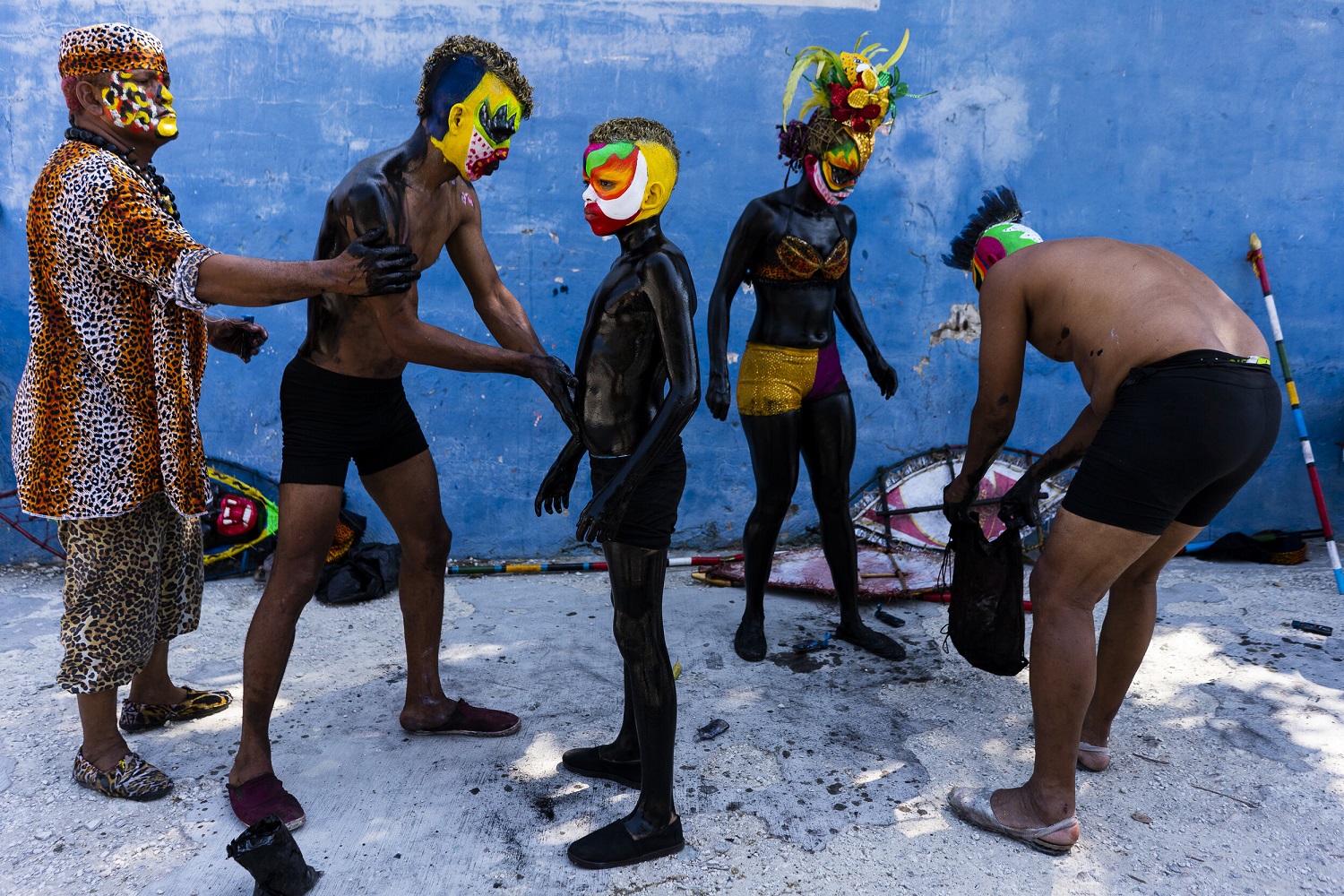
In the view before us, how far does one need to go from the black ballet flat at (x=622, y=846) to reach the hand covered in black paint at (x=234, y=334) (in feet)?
6.23

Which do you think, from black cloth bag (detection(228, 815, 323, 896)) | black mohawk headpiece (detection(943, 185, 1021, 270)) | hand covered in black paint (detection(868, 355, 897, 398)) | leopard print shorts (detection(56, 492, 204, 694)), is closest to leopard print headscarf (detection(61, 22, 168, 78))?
leopard print shorts (detection(56, 492, 204, 694))

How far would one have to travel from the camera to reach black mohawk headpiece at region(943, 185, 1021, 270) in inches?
124

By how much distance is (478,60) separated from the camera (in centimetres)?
249

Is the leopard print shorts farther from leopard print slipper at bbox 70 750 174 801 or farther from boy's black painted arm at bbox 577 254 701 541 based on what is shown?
boy's black painted arm at bbox 577 254 701 541

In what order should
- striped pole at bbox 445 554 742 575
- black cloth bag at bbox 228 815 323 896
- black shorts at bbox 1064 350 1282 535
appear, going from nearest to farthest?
black cloth bag at bbox 228 815 323 896
black shorts at bbox 1064 350 1282 535
striped pole at bbox 445 554 742 575

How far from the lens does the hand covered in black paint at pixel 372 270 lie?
2242 mm

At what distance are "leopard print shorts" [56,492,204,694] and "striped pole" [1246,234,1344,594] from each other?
17.2ft

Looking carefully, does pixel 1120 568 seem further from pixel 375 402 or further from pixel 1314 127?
pixel 1314 127

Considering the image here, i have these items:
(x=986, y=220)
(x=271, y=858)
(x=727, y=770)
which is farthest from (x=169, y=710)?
(x=986, y=220)

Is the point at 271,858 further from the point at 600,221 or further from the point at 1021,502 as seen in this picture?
the point at 1021,502

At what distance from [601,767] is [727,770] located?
0.40 meters

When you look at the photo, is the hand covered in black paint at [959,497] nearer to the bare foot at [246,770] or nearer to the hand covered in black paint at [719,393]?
the hand covered in black paint at [719,393]

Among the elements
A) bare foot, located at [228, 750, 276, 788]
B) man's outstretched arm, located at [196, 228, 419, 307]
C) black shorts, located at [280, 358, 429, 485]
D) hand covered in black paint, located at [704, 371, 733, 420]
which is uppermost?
man's outstretched arm, located at [196, 228, 419, 307]

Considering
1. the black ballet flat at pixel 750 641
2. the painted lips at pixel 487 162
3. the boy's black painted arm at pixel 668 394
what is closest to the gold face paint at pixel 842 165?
the painted lips at pixel 487 162
